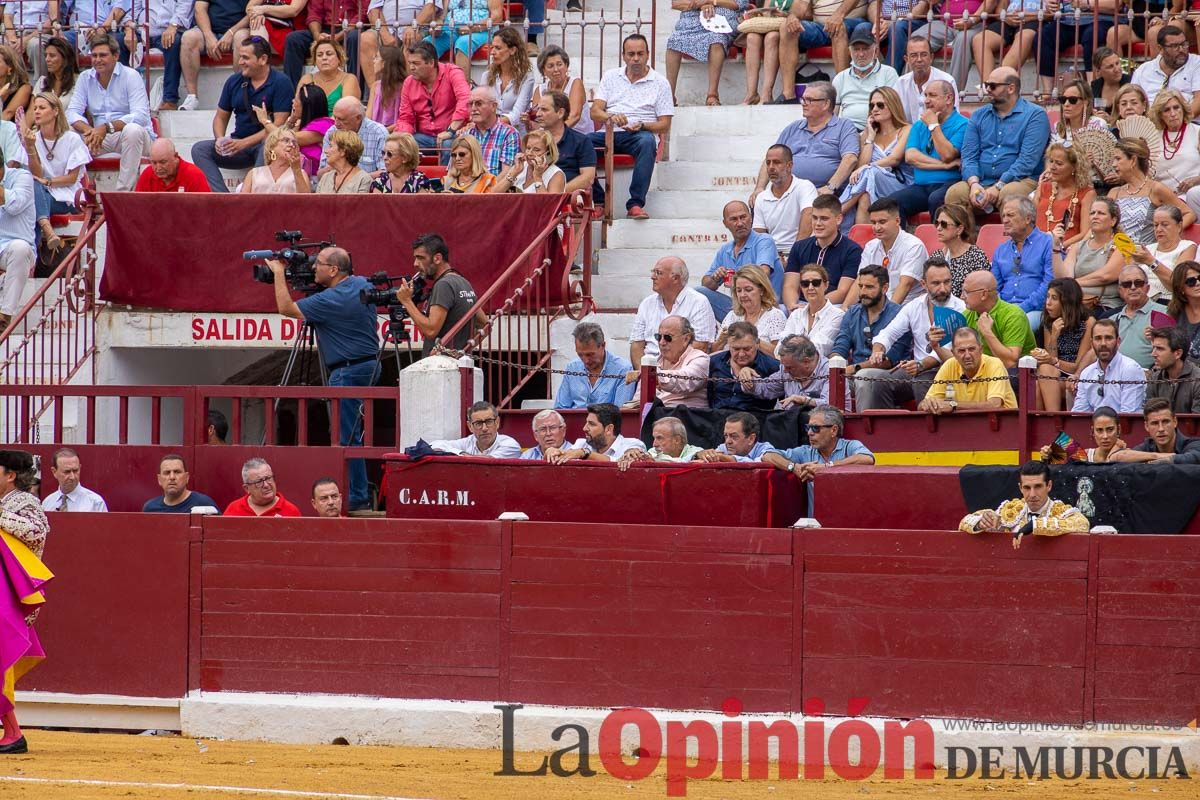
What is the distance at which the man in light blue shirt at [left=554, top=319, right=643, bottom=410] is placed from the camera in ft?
37.5

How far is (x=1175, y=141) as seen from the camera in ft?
41.5

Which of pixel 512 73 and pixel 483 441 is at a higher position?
pixel 512 73

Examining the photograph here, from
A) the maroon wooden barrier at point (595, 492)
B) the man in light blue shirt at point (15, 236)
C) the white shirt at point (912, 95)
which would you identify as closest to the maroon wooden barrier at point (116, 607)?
the maroon wooden barrier at point (595, 492)

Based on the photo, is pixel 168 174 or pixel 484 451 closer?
pixel 484 451

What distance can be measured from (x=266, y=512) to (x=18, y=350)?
2446 millimetres

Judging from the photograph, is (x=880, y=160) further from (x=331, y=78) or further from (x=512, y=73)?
(x=331, y=78)

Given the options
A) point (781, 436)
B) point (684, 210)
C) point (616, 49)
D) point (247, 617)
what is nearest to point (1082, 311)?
point (781, 436)

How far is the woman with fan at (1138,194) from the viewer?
12000 millimetres

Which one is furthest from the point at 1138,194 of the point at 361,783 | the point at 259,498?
the point at 361,783

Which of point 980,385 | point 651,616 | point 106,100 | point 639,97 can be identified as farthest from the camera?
point 106,100

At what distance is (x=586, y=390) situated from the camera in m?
11.6

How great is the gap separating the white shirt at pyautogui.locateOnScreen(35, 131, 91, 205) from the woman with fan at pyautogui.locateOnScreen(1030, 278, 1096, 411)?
733 cm

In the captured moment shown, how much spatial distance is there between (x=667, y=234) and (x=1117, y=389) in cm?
428

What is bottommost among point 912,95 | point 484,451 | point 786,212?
point 484,451
